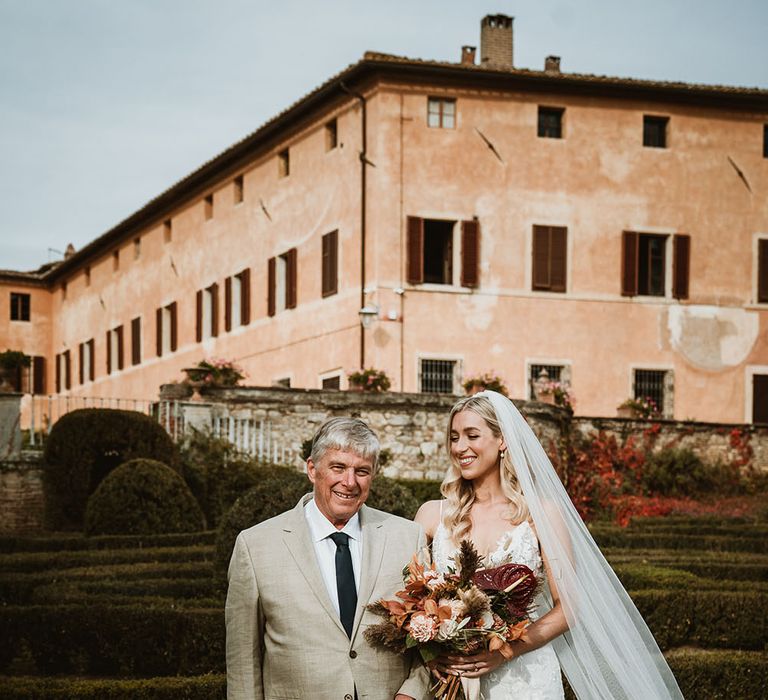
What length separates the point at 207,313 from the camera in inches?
1192

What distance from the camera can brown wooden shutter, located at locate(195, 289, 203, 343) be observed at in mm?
30453

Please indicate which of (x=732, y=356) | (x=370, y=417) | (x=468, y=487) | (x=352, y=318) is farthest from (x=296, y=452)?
(x=468, y=487)

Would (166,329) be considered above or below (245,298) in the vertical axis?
below

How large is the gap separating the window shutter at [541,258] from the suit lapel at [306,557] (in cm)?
1998

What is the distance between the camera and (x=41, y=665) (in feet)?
27.3

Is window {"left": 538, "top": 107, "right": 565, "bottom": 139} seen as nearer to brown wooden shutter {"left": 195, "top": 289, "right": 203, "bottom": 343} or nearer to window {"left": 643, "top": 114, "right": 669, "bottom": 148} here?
window {"left": 643, "top": 114, "right": 669, "bottom": 148}

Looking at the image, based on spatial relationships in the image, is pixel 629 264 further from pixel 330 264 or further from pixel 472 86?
pixel 330 264

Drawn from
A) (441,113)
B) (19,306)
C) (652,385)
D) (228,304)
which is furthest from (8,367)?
(19,306)

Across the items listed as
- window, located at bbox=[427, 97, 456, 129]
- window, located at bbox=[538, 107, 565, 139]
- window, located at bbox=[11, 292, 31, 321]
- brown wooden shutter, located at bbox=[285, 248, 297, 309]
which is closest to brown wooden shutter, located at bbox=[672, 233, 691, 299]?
window, located at bbox=[538, 107, 565, 139]

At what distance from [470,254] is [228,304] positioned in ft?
24.9

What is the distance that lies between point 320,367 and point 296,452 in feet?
17.4

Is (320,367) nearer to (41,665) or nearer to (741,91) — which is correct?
(741,91)

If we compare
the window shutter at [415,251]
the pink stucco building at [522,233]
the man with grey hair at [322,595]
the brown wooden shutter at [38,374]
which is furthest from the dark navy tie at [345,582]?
the brown wooden shutter at [38,374]

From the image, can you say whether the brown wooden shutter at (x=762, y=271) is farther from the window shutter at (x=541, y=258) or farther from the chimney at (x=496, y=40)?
the chimney at (x=496, y=40)
